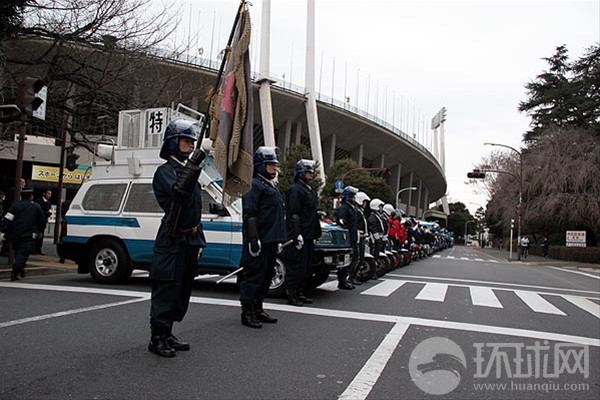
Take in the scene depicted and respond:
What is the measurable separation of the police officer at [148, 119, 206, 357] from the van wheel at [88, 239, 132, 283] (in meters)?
4.77

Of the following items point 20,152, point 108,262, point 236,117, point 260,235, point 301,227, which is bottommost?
point 108,262

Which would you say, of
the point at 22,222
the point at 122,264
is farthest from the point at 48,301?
the point at 22,222

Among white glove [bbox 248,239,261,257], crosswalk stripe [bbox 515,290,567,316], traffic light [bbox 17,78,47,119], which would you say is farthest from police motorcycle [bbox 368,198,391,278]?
traffic light [bbox 17,78,47,119]

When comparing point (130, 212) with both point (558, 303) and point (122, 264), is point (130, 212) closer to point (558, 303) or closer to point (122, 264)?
point (122, 264)

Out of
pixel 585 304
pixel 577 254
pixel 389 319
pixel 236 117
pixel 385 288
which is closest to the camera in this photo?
pixel 236 117

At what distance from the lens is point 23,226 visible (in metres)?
9.67

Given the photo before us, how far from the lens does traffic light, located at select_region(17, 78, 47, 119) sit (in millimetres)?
9867

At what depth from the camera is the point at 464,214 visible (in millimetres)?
155750

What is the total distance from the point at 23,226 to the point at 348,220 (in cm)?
601

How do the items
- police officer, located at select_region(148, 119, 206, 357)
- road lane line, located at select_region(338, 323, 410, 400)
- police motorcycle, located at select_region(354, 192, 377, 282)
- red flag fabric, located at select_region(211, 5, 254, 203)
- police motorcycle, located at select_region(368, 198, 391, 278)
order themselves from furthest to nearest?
police motorcycle, located at select_region(368, 198, 391, 278) < police motorcycle, located at select_region(354, 192, 377, 282) < red flag fabric, located at select_region(211, 5, 254, 203) < police officer, located at select_region(148, 119, 206, 357) < road lane line, located at select_region(338, 323, 410, 400)

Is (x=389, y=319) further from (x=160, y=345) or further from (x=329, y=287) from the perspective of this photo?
(x=160, y=345)

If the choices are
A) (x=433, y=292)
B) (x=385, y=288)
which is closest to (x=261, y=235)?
(x=385, y=288)

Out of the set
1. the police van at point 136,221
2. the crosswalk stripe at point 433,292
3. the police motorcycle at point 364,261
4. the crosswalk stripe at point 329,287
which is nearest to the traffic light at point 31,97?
the police van at point 136,221

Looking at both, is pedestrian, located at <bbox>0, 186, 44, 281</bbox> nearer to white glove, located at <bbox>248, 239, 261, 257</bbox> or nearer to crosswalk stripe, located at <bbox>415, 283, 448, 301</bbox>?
white glove, located at <bbox>248, 239, 261, 257</bbox>
